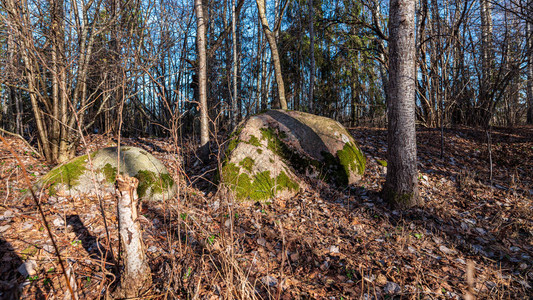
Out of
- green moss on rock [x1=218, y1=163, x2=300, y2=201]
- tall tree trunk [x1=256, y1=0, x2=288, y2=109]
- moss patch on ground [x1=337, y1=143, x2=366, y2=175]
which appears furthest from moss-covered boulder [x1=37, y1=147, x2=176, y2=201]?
tall tree trunk [x1=256, y1=0, x2=288, y2=109]

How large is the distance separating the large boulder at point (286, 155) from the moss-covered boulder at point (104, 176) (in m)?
1.25

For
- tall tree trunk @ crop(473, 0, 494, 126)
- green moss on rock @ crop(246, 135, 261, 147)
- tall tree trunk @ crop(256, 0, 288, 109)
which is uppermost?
tall tree trunk @ crop(256, 0, 288, 109)

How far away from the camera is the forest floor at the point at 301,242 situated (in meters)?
2.36

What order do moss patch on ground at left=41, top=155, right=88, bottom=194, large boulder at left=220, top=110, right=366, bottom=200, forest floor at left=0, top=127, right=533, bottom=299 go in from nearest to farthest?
forest floor at left=0, top=127, right=533, bottom=299, moss patch on ground at left=41, top=155, right=88, bottom=194, large boulder at left=220, top=110, right=366, bottom=200

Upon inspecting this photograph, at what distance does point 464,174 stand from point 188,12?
35.8ft

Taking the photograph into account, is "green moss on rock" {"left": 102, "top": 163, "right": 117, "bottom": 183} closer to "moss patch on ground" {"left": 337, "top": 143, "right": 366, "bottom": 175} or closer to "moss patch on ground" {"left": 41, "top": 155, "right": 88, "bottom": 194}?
"moss patch on ground" {"left": 41, "top": 155, "right": 88, "bottom": 194}

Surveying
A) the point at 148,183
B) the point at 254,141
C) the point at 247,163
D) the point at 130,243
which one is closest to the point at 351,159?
the point at 254,141

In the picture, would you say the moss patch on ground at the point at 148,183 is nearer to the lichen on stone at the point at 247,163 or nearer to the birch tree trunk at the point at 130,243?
the lichen on stone at the point at 247,163

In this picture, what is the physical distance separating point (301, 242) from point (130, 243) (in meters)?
1.97

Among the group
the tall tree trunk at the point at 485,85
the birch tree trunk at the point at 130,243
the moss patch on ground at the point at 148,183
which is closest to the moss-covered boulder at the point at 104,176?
the moss patch on ground at the point at 148,183

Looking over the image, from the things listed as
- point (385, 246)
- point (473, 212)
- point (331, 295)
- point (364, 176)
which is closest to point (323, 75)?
point (364, 176)

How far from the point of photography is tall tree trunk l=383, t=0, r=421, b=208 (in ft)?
12.6

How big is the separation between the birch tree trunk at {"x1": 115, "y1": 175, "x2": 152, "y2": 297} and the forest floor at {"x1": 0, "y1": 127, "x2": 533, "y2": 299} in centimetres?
14

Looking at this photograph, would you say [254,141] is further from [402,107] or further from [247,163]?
[402,107]
